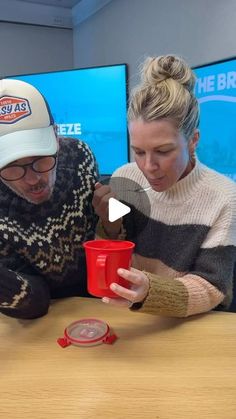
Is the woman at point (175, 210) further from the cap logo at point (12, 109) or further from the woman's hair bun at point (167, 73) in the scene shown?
the cap logo at point (12, 109)

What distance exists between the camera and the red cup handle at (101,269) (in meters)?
0.83

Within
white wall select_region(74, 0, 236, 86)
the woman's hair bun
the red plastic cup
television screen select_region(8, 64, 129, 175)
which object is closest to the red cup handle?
the red plastic cup

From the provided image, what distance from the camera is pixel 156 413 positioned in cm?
71

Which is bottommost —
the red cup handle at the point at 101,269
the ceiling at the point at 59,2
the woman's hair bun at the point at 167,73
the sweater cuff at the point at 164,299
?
the sweater cuff at the point at 164,299

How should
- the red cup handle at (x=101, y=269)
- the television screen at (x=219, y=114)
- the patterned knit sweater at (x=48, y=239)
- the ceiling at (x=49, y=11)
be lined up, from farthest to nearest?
1. the ceiling at (x=49, y=11)
2. the television screen at (x=219, y=114)
3. the patterned knit sweater at (x=48, y=239)
4. the red cup handle at (x=101, y=269)

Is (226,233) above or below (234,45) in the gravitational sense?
below

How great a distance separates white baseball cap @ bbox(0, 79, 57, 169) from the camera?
95cm

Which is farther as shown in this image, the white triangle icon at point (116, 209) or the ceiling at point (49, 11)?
the ceiling at point (49, 11)

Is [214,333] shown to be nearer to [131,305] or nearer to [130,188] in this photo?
[131,305]

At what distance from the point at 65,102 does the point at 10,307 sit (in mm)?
2579

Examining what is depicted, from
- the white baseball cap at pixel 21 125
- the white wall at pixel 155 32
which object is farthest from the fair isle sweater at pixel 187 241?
the white wall at pixel 155 32

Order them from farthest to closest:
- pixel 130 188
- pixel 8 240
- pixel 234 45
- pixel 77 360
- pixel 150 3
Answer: pixel 150 3 → pixel 234 45 → pixel 130 188 → pixel 8 240 → pixel 77 360

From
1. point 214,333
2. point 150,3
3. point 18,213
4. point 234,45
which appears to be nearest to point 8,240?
point 18,213

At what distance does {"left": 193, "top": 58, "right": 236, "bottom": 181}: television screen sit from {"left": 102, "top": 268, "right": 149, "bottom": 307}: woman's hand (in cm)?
152
